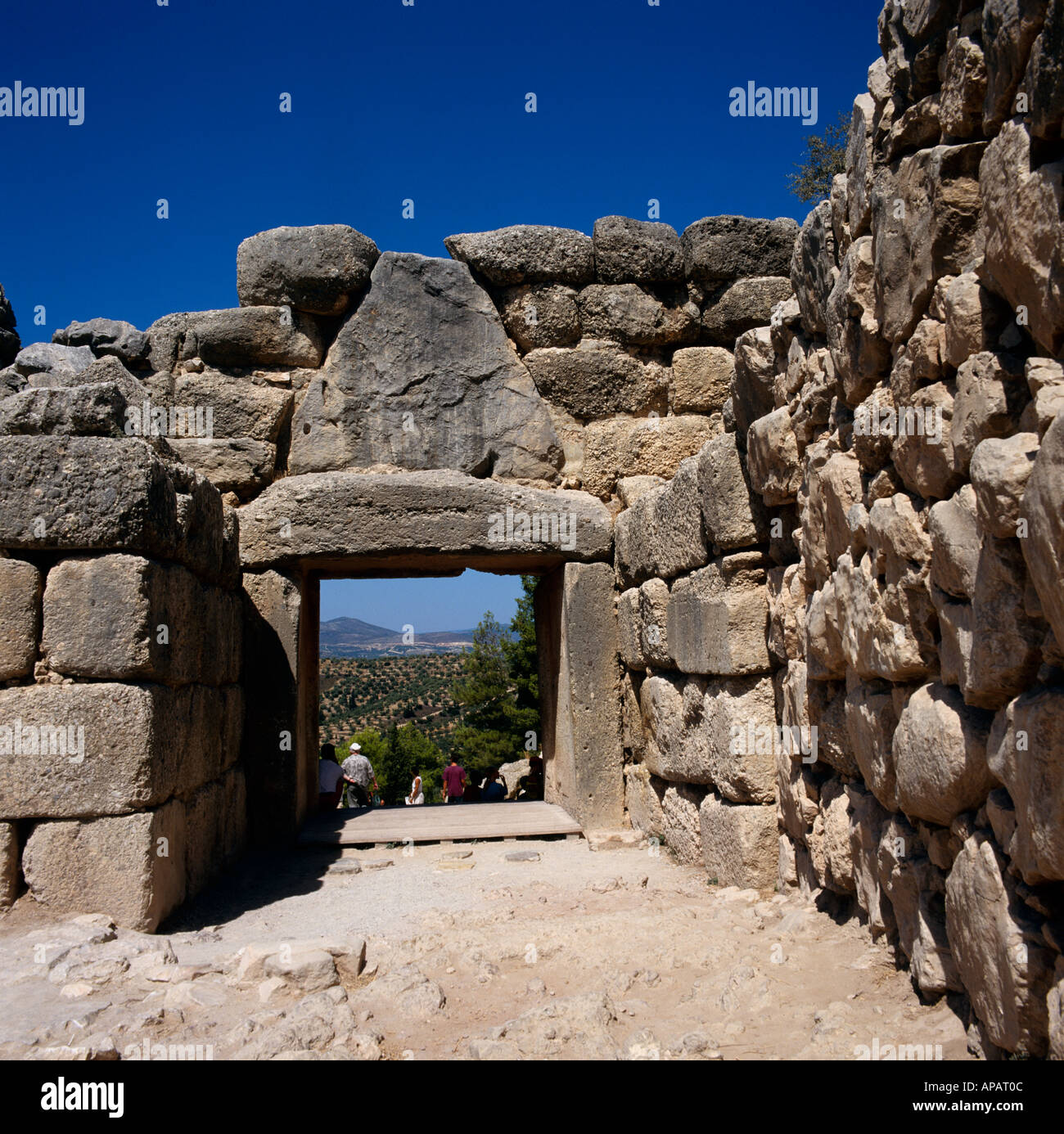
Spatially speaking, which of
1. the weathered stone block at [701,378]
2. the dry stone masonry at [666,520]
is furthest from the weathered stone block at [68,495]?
the weathered stone block at [701,378]

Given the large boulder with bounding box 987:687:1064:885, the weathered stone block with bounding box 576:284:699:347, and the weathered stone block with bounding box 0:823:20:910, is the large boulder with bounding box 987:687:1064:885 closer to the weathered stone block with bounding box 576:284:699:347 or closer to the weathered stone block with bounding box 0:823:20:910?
the weathered stone block with bounding box 0:823:20:910

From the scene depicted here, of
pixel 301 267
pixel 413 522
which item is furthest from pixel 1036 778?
pixel 301 267

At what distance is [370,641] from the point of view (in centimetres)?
9531

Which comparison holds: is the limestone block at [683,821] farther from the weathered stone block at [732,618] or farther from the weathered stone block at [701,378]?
the weathered stone block at [701,378]

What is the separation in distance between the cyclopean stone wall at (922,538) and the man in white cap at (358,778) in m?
4.64

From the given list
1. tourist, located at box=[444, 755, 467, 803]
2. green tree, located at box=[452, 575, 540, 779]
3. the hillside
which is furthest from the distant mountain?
tourist, located at box=[444, 755, 467, 803]

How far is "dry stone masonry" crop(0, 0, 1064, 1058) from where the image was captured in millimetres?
2025

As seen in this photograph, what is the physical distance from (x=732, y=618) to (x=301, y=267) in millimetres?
3430

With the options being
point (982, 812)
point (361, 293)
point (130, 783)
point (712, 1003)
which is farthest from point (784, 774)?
point (361, 293)

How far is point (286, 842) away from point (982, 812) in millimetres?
4073

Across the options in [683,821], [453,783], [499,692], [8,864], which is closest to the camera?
[8,864]

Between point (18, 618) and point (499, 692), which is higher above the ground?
point (18, 618)

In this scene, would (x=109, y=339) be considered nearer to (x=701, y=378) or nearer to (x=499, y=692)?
(x=701, y=378)

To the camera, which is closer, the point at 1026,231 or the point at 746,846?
the point at 1026,231
